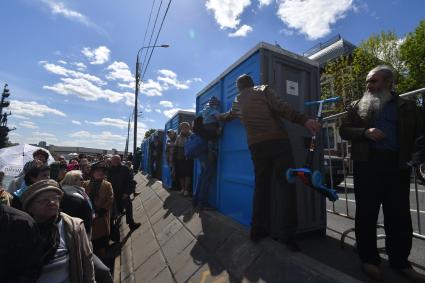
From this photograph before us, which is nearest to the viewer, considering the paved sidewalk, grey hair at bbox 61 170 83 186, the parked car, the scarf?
the scarf

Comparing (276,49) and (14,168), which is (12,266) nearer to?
(276,49)

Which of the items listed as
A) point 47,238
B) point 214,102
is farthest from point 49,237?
point 214,102

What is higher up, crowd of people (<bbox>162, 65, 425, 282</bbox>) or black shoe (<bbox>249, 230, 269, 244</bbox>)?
crowd of people (<bbox>162, 65, 425, 282</bbox>)

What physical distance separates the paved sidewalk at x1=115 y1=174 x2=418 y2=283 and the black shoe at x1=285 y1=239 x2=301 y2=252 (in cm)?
6

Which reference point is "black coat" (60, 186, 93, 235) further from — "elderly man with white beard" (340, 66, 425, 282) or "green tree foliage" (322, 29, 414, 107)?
"green tree foliage" (322, 29, 414, 107)

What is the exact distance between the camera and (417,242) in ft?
11.1

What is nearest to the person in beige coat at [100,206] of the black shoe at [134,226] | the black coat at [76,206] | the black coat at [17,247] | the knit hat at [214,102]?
the black shoe at [134,226]

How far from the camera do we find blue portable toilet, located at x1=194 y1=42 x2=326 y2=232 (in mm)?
3662

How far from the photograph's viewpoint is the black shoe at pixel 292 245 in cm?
275

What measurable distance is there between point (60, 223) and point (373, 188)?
2.81m

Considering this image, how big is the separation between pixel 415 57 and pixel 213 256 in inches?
863

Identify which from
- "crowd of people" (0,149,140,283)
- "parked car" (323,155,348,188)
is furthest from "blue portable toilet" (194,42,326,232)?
"crowd of people" (0,149,140,283)

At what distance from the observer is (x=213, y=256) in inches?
131

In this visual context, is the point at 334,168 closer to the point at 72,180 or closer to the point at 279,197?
the point at 279,197
